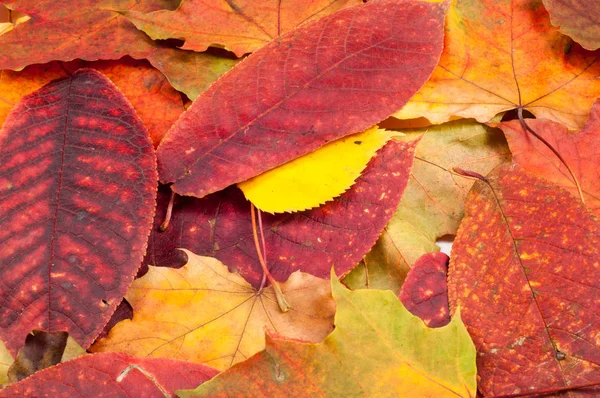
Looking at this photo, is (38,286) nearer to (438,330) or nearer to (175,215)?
(175,215)

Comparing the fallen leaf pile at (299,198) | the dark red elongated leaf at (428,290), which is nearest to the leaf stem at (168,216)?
the fallen leaf pile at (299,198)

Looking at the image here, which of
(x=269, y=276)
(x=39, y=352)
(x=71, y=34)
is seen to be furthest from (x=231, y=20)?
(x=39, y=352)

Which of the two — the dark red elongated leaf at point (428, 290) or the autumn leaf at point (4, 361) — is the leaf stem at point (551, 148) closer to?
the dark red elongated leaf at point (428, 290)

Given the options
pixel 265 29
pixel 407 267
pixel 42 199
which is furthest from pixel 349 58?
pixel 42 199

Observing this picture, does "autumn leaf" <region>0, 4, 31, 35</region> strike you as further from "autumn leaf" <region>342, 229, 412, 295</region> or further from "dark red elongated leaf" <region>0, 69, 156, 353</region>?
"autumn leaf" <region>342, 229, 412, 295</region>

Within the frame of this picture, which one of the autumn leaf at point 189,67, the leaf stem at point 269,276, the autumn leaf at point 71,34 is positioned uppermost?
the autumn leaf at point 71,34
